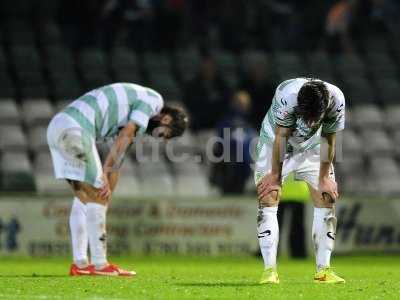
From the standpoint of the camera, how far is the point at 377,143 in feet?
70.4

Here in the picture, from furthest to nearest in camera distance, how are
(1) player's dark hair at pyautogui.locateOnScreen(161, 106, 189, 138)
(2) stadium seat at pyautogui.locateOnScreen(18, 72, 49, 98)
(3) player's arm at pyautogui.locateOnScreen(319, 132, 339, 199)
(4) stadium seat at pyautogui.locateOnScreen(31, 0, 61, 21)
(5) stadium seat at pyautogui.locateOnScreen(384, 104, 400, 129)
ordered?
(5) stadium seat at pyautogui.locateOnScreen(384, 104, 400, 129)
(4) stadium seat at pyautogui.locateOnScreen(31, 0, 61, 21)
(2) stadium seat at pyautogui.locateOnScreen(18, 72, 49, 98)
(1) player's dark hair at pyautogui.locateOnScreen(161, 106, 189, 138)
(3) player's arm at pyautogui.locateOnScreen(319, 132, 339, 199)

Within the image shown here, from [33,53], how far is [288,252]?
19.0ft

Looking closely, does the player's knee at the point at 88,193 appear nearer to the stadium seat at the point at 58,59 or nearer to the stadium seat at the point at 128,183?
the stadium seat at the point at 128,183

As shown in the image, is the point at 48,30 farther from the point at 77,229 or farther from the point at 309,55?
the point at 77,229

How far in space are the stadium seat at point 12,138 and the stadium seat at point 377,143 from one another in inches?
227

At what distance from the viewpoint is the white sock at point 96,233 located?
12.1 m

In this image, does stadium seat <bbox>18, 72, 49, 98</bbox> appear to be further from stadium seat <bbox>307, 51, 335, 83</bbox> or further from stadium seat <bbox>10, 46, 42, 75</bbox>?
stadium seat <bbox>307, 51, 335, 83</bbox>

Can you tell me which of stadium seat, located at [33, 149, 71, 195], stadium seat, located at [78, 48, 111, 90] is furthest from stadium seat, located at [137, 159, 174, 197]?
stadium seat, located at [78, 48, 111, 90]

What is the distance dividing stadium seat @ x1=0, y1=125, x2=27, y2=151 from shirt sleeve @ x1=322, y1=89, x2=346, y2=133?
908 cm

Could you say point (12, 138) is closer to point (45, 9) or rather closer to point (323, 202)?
point (45, 9)

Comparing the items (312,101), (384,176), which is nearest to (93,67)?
(384,176)

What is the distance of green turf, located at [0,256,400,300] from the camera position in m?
9.86

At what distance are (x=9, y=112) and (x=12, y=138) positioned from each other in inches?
21.9


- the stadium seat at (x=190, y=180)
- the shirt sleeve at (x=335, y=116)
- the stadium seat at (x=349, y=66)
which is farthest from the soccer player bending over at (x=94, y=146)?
the stadium seat at (x=349, y=66)
